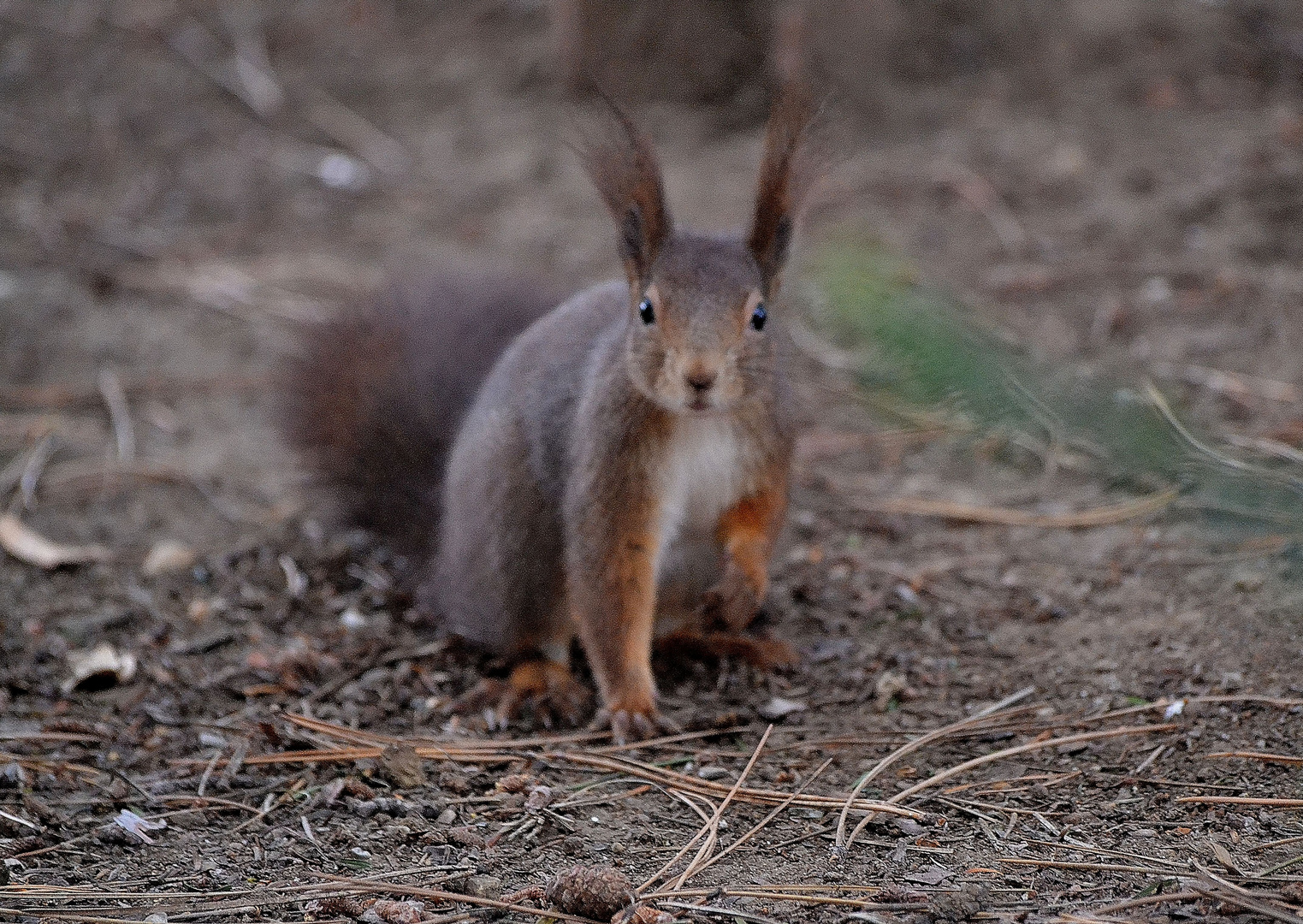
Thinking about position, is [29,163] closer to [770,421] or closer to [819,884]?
[770,421]

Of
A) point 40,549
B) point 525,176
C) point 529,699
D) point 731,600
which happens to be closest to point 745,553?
point 731,600

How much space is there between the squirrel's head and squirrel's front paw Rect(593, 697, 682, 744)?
536 millimetres

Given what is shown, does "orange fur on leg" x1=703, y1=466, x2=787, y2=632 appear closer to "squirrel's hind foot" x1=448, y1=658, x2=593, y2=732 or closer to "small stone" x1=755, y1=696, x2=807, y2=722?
"small stone" x1=755, y1=696, x2=807, y2=722

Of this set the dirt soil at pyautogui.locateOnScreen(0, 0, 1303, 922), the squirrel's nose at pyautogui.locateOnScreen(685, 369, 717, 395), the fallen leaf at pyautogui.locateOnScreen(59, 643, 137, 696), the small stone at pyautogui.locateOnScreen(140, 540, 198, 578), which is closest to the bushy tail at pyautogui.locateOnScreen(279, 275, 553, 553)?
the dirt soil at pyautogui.locateOnScreen(0, 0, 1303, 922)

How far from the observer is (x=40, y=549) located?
303 centimetres

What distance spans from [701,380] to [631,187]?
37cm

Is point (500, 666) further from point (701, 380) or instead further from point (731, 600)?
point (701, 380)

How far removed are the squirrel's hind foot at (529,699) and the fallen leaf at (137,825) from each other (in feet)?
2.00

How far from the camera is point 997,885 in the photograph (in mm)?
1689

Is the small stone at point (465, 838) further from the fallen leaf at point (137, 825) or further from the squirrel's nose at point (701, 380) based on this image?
the squirrel's nose at point (701, 380)

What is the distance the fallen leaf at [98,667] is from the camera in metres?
2.52

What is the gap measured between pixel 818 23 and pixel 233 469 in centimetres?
251

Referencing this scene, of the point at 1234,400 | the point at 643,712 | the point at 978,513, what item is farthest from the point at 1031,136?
the point at 643,712

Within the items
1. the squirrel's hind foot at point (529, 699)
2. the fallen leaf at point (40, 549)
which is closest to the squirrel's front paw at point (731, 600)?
the squirrel's hind foot at point (529, 699)
